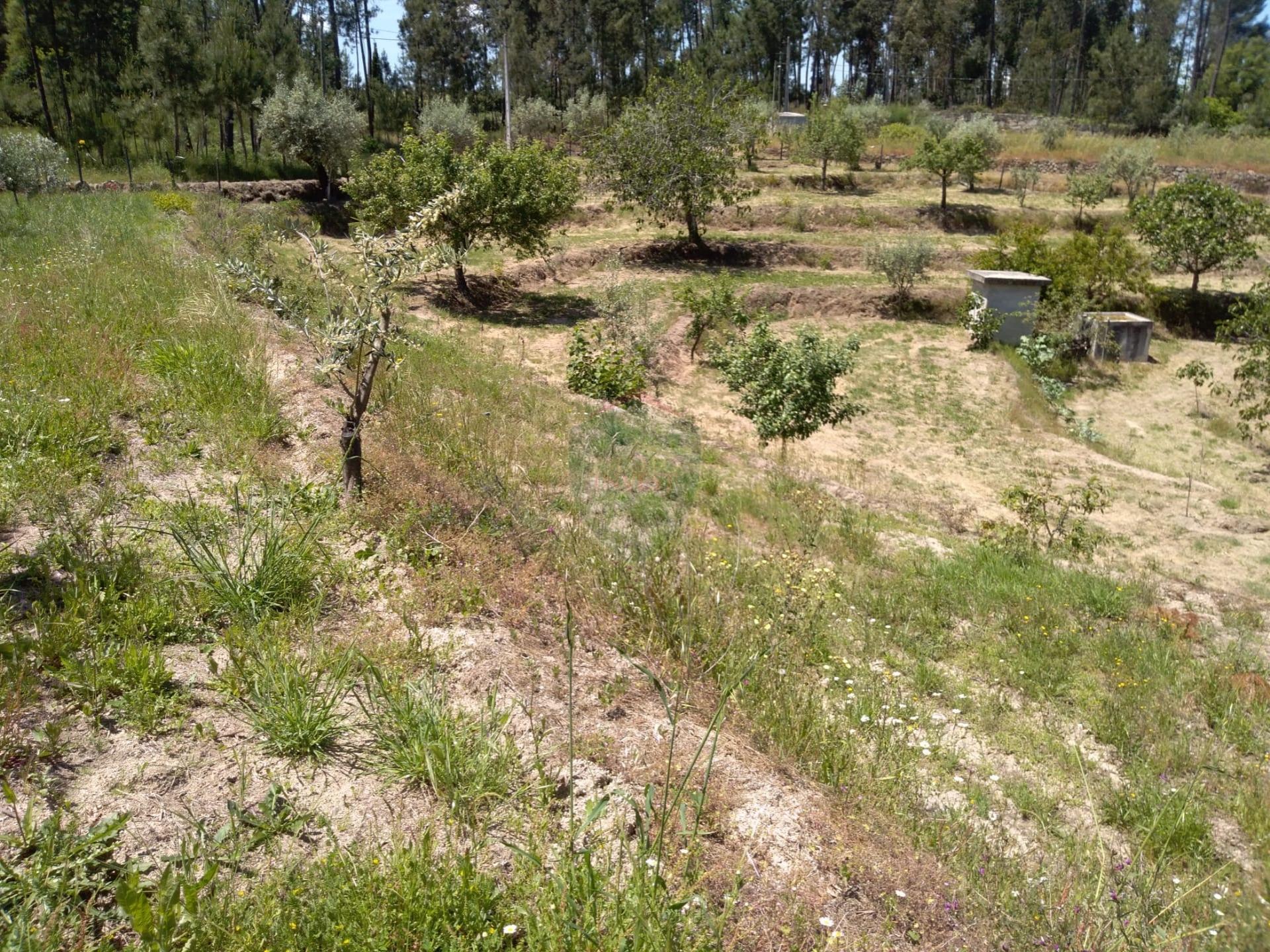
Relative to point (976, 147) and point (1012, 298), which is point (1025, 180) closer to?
point (976, 147)

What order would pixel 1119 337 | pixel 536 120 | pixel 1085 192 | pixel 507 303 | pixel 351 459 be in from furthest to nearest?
pixel 536 120 → pixel 1085 192 → pixel 507 303 → pixel 1119 337 → pixel 351 459

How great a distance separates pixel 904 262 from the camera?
21.2 metres

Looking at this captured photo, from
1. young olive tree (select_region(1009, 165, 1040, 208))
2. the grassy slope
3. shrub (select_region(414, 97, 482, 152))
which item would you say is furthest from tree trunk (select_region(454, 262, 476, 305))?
young olive tree (select_region(1009, 165, 1040, 208))

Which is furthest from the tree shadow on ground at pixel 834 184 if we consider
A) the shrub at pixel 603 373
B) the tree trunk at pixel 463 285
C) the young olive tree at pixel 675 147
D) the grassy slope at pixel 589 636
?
the grassy slope at pixel 589 636

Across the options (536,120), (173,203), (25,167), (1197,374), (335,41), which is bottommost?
(1197,374)

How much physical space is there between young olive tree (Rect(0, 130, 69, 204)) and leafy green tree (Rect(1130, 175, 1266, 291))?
26.7 metres

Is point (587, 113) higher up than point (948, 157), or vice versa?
point (587, 113)

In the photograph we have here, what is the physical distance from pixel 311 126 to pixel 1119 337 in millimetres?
24494

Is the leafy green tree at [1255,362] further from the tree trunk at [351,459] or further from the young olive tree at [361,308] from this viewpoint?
the tree trunk at [351,459]

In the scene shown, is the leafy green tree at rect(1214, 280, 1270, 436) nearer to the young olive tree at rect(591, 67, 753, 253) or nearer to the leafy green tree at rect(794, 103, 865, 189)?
the young olive tree at rect(591, 67, 753, 253)

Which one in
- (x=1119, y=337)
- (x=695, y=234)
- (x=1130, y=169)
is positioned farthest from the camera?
(x=1130, y=169)

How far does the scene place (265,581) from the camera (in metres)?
3.49

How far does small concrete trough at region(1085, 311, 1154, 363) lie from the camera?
62.5 ft

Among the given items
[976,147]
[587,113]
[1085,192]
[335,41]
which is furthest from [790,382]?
[335,41]
